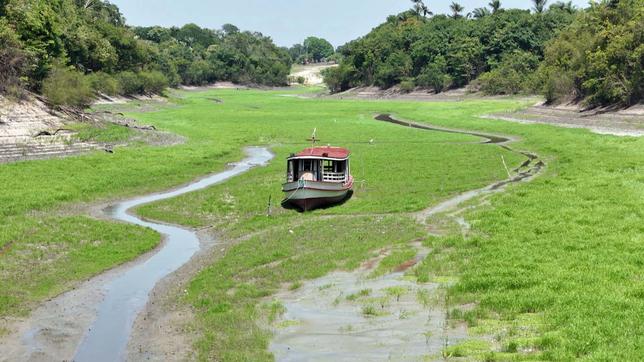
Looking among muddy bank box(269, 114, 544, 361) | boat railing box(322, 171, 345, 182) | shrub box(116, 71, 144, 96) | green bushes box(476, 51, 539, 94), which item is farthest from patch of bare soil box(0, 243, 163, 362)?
green bushes box(476, 51, 539, 94)

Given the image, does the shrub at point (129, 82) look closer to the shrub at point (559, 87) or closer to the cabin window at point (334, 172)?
the shrub at point (559, 87)

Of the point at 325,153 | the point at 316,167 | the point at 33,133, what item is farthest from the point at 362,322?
the point at 33,133

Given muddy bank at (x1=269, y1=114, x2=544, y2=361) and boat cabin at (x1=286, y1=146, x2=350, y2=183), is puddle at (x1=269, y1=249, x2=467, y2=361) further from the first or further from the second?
A: boat cabin at (x1=286, y1=146, x2=350, y2=183)

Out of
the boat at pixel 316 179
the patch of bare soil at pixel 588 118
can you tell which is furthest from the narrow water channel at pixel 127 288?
the patch of bare soil at pixel 588 118

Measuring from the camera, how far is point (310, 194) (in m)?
43.3

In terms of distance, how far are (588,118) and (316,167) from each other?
67.8m

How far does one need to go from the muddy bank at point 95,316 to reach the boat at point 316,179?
366 inches

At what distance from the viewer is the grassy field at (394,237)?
20.0 meters

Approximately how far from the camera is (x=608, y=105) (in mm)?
103688

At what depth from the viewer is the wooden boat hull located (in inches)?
1699

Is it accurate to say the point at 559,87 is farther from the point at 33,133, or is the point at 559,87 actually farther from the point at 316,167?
the point at 33,133

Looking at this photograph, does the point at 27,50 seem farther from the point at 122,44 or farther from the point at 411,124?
the point at 122,44

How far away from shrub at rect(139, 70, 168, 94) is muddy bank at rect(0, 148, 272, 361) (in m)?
144

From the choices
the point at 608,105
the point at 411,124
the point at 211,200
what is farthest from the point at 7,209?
the point at 608,105
